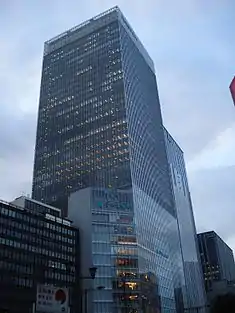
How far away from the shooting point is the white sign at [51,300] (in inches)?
750

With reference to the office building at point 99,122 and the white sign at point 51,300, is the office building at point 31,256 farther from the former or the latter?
the white sign at point 51,300

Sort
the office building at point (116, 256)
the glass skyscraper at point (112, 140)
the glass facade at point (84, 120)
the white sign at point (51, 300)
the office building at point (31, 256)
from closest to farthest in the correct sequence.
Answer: the white sign at point (51, 300)
the office building at point (31, 256)
the office building at point (116, 256)
the glass skyscraper at point (112, 140)
the glass facade at point (84, 120)

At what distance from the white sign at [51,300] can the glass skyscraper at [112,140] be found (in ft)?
352

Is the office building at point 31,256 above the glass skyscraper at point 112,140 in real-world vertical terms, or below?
below

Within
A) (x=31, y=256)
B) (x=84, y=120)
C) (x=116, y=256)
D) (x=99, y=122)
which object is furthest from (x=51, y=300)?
(x=84, y=120)

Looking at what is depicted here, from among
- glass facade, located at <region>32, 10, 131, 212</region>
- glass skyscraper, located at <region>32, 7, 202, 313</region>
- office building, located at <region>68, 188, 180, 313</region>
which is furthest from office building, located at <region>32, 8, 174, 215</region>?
office building, located at <region>68, 188, 180, 313</region>

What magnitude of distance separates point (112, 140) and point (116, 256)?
55.5 metres

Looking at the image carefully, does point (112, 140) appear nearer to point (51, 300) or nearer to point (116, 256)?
point (116, 256)

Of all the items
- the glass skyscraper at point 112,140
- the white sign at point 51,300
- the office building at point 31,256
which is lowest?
the white sign at point 51,300

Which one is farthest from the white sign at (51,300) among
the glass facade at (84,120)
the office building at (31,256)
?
the glass facade at (84,120)

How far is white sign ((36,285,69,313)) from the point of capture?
19.0 m

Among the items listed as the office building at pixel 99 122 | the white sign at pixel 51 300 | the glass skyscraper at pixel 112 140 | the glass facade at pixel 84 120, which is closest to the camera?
A: the white sign at pixel 51 300

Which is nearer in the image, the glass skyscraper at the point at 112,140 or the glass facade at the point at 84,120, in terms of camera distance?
the glass skyscraper at the point at 112,140

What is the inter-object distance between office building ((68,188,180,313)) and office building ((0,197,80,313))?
4621 mm
